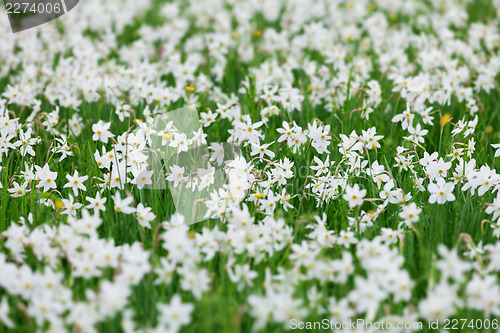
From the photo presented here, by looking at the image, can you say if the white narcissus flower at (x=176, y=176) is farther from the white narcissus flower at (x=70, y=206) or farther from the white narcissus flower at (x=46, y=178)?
the white narcissus flower at (x=46, y=178)

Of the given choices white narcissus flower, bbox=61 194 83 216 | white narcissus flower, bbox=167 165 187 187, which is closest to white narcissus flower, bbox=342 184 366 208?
white narcissus flower, bbox=167 165 187 187

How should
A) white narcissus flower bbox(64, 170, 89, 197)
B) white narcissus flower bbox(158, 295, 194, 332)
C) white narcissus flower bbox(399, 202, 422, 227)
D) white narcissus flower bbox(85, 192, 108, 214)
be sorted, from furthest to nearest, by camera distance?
1. white narcissus flower bbox(64, 170, 89, 197)
2. white narcissus flower bbox(85, 192, 108, 214)
3. white narcissus flower bbox(399, 202, 422, 227)
4. white narcissus flower bbox(158, 295, 194, 332)

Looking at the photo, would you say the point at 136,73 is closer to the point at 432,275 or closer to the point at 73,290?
the point at 73,290

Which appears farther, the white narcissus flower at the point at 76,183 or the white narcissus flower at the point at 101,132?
the white narcissus flower at the point at 101,132

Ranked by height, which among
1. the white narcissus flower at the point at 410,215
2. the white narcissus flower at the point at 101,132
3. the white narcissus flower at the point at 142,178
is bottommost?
the white narcissus flower at the point at 410,215

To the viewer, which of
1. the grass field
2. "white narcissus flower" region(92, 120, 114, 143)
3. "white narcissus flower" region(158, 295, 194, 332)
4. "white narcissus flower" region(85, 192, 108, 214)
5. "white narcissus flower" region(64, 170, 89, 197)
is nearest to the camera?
"white narcissus flower" region(158, 295, 194, 332)

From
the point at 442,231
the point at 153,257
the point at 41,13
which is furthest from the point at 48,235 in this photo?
the point at 41,13

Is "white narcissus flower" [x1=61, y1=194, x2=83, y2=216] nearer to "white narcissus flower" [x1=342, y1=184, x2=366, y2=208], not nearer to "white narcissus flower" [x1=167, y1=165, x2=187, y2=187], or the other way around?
"white narcissus flower" [x1=167, y1=165, x2=187, y2=187]

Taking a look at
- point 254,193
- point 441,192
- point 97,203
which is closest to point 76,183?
point 97,203

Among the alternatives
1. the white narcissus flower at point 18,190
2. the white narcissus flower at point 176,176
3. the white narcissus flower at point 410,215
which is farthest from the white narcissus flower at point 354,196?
the white narcissus flower at point 18,190
